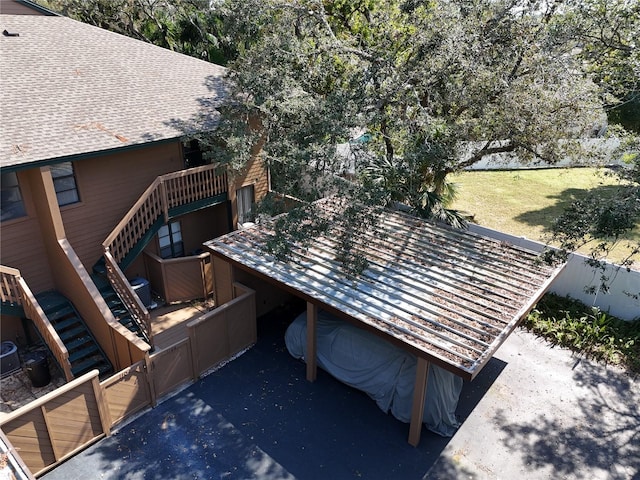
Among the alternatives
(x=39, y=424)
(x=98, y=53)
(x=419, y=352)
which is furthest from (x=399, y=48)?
(x=39, y=424)

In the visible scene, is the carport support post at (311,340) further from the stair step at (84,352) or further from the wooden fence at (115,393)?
the stair step at (84,352)

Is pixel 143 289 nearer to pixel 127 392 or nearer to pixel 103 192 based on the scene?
pixel 103 192

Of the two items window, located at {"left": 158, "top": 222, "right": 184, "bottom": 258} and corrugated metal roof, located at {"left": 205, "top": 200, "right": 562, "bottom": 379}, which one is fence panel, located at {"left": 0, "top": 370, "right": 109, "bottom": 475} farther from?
window, located at {"left": 158, "top": 222, "right": 184, "bottom": 258}

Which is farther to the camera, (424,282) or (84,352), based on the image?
(84,352)

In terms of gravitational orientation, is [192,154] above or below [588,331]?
above

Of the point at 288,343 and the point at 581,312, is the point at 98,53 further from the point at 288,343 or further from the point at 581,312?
the point at 581,312

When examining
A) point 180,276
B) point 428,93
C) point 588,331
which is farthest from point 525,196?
point 180,276

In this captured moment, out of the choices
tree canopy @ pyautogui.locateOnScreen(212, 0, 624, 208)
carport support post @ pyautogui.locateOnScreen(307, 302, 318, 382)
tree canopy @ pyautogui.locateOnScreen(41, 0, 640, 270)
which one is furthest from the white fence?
carport support post @ pyautogui.locateOnScreen(307, 302, 318, 382)
